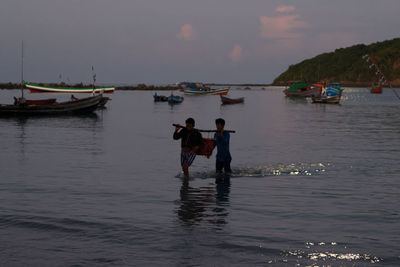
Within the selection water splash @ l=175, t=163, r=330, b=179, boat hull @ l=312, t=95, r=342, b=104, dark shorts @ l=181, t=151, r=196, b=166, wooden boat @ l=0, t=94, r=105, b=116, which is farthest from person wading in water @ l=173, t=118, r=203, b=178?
boat hull @ l=312, t=95, r=342, b=104

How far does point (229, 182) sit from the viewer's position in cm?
1448

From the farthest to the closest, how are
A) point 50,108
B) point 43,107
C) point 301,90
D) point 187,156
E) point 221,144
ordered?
point 301,90, point 50,108, point 43,107, point 221,144, point 187,156

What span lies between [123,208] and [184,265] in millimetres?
Result: 4109

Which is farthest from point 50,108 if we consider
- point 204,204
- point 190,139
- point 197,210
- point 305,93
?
point 305,93

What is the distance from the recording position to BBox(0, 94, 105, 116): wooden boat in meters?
44.9

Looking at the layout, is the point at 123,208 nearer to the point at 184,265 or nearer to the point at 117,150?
the point at 184,265

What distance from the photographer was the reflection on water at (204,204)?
976 cm

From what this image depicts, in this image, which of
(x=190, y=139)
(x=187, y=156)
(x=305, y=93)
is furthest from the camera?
(x=305, y=93)

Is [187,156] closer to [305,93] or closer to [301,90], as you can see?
[305,93]

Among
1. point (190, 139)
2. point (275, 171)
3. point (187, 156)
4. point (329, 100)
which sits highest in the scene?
point (329, 100)

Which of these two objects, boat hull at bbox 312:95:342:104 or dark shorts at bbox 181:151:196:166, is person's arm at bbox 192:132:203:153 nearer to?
dark shorts at bbox 181:151:196:166

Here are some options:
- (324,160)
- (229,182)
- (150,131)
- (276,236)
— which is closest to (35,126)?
(150,131)

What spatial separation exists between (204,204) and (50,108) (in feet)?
130

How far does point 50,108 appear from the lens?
159ft
